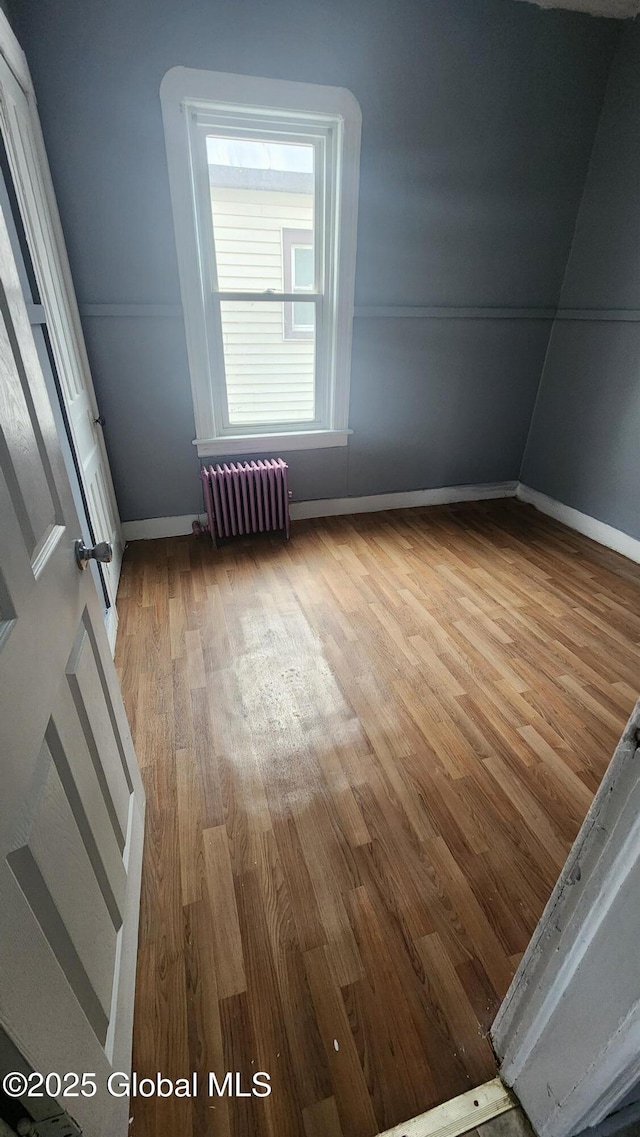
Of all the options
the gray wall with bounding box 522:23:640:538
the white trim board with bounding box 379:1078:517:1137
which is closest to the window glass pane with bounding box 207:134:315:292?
the gray wall with bounding box 522:23:640:538

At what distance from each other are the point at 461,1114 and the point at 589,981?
55 centimetres

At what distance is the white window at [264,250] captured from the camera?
2.45 metres

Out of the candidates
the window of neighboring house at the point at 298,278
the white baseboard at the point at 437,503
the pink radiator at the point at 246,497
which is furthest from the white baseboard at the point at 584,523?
the window of neighboring house at the point at 298,278

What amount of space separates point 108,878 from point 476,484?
3.65m

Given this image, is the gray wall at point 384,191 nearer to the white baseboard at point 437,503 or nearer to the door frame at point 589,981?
the white baseboard at point 437,503

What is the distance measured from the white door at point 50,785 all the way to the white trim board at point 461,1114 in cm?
57

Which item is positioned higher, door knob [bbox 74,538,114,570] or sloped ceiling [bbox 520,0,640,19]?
sloped ceiling [bbox 520,0,640,19]

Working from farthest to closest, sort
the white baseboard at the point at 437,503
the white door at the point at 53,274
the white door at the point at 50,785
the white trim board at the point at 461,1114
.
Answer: the white baseboard at the point at 437,503, the white door at the point at 53,274, the white trim board at the point at 461,1114, the white door at the point at 50,785

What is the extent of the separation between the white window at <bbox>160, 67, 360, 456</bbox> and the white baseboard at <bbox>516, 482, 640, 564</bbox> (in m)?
1.69

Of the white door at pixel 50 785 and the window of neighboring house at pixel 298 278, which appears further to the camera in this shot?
the window of neighboring house at pixel 298 278

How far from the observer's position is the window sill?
121 inches

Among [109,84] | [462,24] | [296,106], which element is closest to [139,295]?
[109,84]

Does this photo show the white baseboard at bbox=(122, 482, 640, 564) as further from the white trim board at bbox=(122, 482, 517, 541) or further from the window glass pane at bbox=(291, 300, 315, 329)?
the window glass pane at bbox=(291, 300, 315, 329)

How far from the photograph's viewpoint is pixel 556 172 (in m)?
3.03
